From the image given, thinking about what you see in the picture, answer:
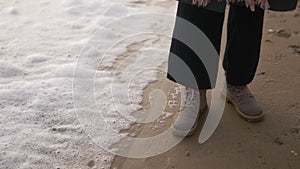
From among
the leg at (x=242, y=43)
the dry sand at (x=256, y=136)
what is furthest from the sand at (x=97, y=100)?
the leg at (x=242, y=43)

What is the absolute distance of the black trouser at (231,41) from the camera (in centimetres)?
136

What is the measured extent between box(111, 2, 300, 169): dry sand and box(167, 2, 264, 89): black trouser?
0.15 meters

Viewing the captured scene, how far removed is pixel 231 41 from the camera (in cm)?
A: 150

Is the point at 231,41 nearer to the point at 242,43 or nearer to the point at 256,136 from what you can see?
the point at 242,43

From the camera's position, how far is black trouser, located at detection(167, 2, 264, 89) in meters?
1.36

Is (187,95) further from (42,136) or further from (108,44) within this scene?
(108,44)

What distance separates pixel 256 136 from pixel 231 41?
0.98 feet

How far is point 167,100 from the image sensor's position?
1.67m

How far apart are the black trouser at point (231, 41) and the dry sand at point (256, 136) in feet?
0.50

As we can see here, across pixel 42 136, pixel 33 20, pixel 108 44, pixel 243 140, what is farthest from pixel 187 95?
pixel 33 20

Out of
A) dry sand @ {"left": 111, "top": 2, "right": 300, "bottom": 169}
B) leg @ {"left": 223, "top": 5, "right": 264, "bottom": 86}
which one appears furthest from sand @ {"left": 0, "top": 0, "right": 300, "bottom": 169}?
leg @ {"left": 223, "top": 5, "right": 264, "bottom": 86}

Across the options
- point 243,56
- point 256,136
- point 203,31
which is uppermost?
point 203,31

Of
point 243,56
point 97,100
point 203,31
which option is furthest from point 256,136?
point 97,100

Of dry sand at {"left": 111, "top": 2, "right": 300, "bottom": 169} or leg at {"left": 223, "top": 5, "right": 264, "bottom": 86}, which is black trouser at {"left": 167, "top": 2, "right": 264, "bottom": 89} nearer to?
leg at {"left": 223, "top": 5, "right": 264, "bottom": 86}
